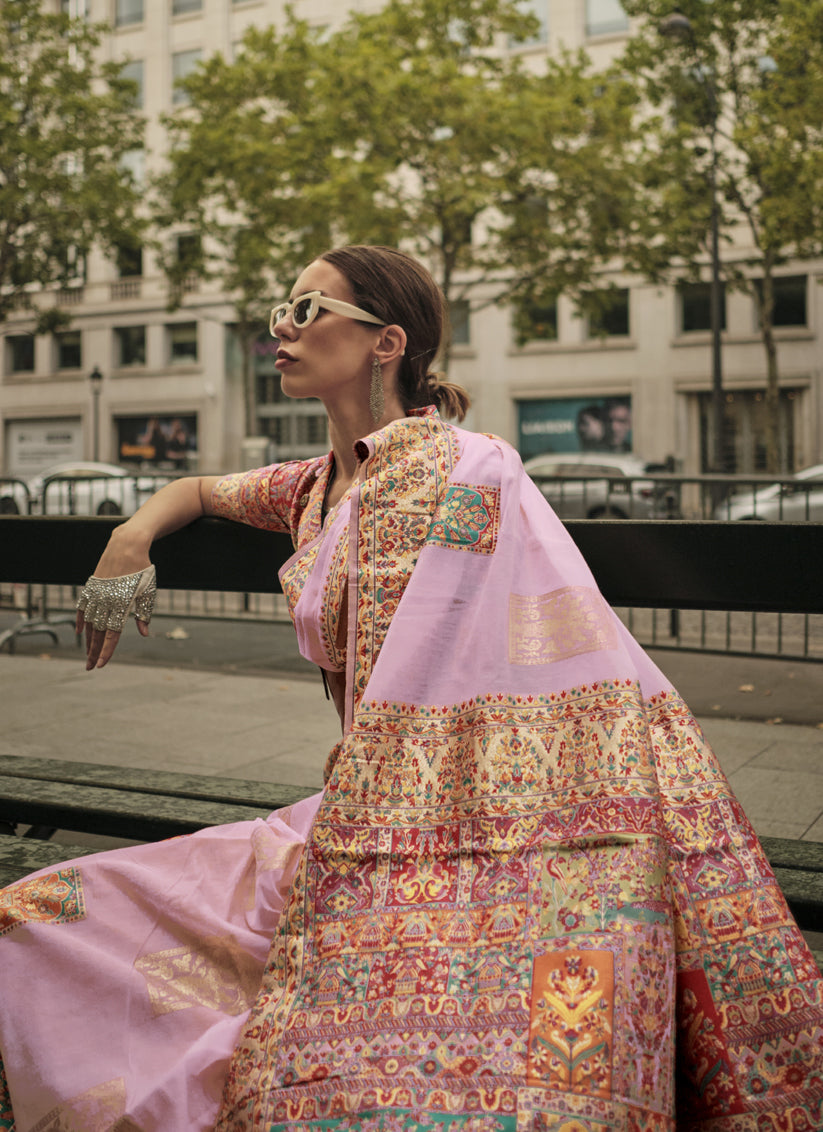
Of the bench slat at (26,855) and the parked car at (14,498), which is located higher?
the parked car at (14,498)

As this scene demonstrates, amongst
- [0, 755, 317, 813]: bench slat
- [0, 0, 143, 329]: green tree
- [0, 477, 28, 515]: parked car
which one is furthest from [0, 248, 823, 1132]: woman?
[0, 0, 143, 329]: green tree

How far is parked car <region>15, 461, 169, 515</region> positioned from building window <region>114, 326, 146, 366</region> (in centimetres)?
2545

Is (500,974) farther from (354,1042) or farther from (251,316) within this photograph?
(251,316)

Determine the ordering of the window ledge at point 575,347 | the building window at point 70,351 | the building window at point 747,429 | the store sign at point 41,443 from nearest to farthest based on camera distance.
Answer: the building window at point 747,429 < the window ledge at point 575,347 < the store sign at point 41,443 < the building window at point 70,351

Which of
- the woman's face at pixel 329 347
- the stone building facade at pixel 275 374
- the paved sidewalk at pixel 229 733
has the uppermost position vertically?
the stone building facade at pixel 275 374

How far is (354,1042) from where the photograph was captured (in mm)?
1561

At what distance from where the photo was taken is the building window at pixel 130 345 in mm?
39594

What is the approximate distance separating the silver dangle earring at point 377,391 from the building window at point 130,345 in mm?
38905

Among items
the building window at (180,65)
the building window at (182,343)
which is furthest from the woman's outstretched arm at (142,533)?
the building window at (180,65)

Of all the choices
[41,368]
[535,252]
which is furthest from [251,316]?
[41,368]

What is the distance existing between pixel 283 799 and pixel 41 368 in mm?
41527

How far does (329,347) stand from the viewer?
7.38ft

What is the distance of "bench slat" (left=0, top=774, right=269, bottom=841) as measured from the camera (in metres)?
2.63

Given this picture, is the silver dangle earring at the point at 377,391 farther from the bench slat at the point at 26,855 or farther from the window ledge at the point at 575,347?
the window ledge at the point at 575,347
